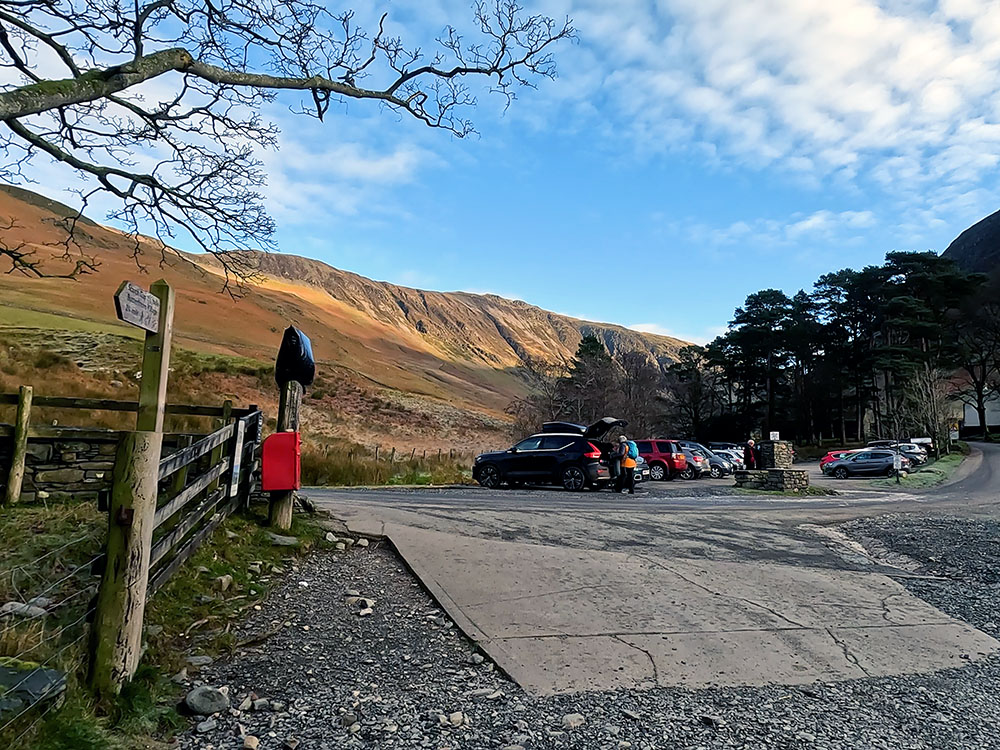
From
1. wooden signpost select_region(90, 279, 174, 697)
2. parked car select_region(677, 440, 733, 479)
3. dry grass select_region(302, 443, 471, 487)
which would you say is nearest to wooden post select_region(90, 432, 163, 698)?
wooden signpost select_region(90, 279, 174, 697)

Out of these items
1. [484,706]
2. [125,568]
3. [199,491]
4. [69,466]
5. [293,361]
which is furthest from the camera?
[69,466]

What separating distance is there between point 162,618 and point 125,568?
1.10 metres

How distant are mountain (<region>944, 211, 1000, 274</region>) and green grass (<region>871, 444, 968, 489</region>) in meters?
62.8

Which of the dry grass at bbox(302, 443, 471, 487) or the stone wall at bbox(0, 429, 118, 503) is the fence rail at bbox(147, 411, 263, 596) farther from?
the dry grass at bbox(302, 443, 471, 487)

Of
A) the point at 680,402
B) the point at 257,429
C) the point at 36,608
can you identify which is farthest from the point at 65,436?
the point at 680,402

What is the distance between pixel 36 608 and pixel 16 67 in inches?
337

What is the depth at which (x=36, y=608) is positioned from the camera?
3883 millimetres

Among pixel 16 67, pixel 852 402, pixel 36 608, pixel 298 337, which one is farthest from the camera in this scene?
pixel 852 402

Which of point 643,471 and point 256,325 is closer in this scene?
point 643,471

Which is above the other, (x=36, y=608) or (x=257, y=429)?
(x=257, y=429)

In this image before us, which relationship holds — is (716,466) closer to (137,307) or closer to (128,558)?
(128,558)

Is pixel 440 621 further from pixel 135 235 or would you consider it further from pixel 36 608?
pixel 135 235

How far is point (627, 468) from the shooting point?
18.7 metres

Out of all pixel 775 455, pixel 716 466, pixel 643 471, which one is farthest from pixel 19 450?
pixel 716 466
